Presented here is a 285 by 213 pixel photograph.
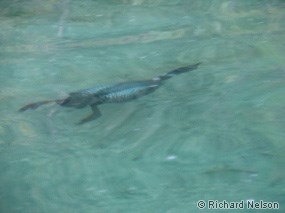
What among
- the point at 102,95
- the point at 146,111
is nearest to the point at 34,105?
the point at 102,95

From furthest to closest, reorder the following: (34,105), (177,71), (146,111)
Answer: (177,71)
(34,105)
(146,111)

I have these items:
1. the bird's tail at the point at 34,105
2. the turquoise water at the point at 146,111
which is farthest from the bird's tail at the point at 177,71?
the bird's tail at the point at 34,105

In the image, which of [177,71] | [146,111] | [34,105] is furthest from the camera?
[177,71]

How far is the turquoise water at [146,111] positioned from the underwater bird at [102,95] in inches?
1.6

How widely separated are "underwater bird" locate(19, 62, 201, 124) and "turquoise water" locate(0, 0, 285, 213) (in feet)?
0.14

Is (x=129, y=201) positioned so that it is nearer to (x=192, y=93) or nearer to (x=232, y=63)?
(x=192, y=93)

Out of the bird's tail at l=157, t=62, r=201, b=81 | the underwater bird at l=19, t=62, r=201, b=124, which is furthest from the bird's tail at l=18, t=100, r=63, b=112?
the bird's tail at l=157, t=62, r=201, b=81

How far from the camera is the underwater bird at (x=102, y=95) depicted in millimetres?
3547

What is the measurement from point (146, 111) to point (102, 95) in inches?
9.2

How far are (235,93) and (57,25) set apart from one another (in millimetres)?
1799

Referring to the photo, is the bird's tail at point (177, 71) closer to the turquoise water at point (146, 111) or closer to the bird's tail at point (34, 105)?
the turquoise water at point (146, 111)

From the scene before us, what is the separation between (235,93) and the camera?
3672mm

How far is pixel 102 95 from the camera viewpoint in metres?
3.58

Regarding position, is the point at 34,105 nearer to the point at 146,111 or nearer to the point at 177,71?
the point at 146,111
